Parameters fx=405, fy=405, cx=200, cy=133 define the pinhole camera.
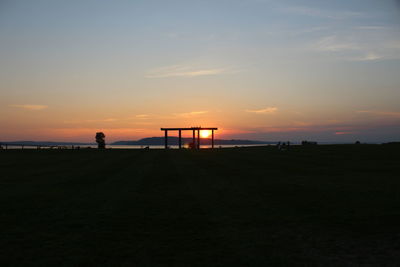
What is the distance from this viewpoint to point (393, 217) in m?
9.48

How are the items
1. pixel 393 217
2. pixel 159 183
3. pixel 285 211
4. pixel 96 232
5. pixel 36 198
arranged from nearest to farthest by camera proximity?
pixel 96 232, pixel 393 217, pixel 285 211, pixel 36 198, pixel 159 183

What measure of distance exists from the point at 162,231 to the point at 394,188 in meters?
9.42

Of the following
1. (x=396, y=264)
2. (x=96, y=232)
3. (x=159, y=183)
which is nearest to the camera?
(x=396, y=264)

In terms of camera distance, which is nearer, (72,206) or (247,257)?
(247,257)

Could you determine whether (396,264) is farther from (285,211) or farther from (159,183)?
(159,183)

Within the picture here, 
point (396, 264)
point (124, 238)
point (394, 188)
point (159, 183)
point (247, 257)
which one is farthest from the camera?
point (159, 183)

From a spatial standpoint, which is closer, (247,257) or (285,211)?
(247,257)

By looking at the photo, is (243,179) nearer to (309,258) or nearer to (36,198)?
(36,198)

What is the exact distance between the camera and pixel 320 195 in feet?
42.8

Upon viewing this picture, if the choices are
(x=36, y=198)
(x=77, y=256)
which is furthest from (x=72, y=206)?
(x=77, y=256)

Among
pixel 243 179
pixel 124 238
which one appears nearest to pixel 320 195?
pixel 243 179

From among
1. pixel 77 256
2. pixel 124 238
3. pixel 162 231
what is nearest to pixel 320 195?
pixel 162 231

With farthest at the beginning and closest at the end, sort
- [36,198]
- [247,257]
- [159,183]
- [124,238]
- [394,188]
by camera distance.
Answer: [159,183] < [394,188] < [36,198] < [124,238] < [247,257]

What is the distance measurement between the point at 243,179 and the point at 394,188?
247 inches
